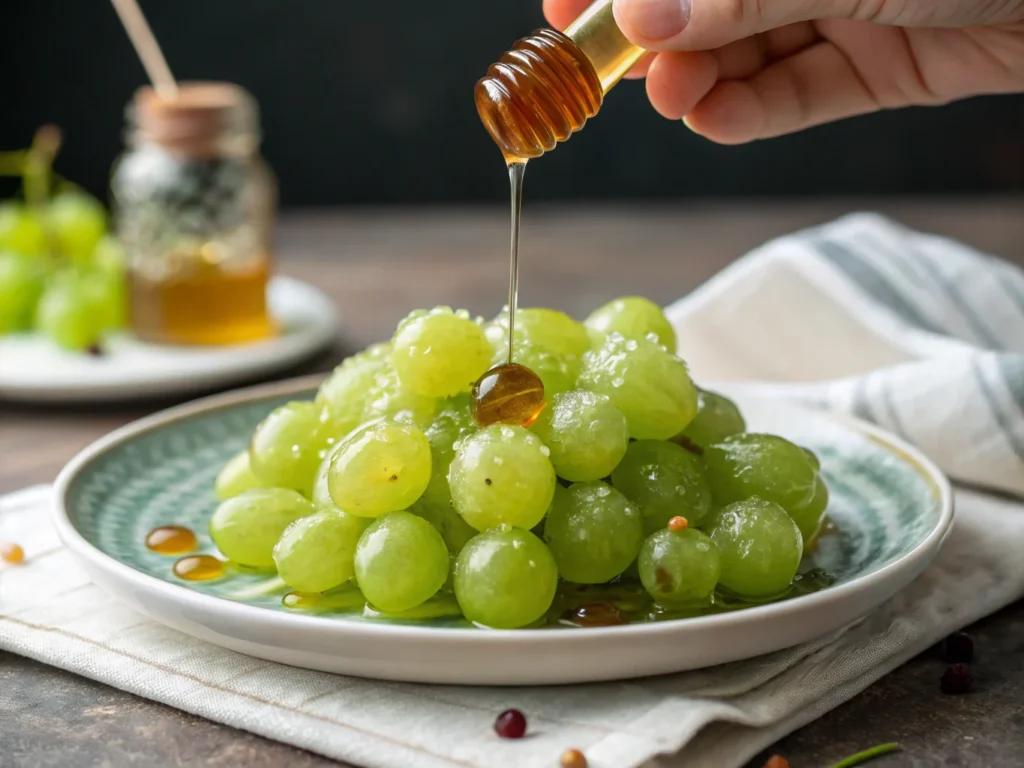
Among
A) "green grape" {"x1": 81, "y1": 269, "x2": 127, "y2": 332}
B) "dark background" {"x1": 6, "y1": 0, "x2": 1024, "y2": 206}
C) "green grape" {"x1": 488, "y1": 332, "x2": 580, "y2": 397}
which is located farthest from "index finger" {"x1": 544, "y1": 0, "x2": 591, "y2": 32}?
"dark background" {"x1": 6, "y1": 0, "x2": 1024, "y2": 206}

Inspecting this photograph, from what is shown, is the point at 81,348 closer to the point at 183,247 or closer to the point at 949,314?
the point at 183,247

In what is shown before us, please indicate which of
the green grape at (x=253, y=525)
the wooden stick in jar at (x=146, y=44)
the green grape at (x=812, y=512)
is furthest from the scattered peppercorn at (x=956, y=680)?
the wooden stick in jar at (x=146, y=44)

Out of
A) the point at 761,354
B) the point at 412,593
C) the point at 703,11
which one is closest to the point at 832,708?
the point at 412,593

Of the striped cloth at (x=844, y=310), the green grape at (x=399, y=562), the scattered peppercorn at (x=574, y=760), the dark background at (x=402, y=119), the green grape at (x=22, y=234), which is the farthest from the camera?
the dark background at (x=402, y=119)

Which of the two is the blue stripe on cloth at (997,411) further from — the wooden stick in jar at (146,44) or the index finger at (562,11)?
the wooden stick in jar at (146,44)

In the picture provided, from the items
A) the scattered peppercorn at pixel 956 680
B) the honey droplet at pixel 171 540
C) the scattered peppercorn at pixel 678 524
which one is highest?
the scattered peppercorn at pixel 678 524

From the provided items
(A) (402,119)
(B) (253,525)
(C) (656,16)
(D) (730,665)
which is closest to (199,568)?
(B) (253,525)

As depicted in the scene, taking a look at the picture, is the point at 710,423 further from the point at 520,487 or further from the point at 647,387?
the point at 520,487
